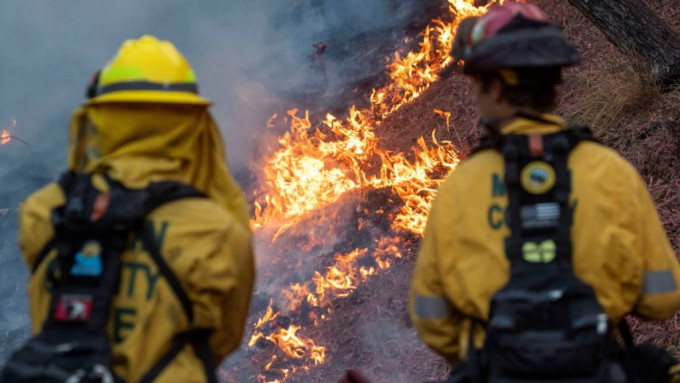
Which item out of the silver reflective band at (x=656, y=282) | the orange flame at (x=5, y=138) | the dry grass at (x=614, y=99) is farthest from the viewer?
the orange flame at (x=5, y=138)

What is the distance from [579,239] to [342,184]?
5235mm

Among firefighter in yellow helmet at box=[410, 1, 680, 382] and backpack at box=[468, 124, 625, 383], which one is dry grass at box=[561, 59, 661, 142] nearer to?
firefighter in yellow helmet at box=[410, 1, 680, 382]

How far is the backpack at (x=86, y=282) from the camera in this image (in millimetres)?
2150

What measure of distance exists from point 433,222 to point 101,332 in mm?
1033

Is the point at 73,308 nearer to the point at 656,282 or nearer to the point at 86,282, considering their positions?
the point at 86,282

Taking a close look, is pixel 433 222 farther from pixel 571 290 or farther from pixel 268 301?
pixel 268 301

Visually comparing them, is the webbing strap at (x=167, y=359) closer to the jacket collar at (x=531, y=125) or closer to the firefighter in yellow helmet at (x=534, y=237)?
the firefighter in yellow helmet at (x=534, y=237)

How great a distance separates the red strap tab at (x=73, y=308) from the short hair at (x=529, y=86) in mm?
1378

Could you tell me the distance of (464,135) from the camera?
25.1 feet

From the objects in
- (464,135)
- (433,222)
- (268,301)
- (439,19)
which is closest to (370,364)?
(268,301)

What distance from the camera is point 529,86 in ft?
7.85

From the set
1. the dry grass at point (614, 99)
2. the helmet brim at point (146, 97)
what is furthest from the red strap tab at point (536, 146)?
the dry grass at point (614, 99)

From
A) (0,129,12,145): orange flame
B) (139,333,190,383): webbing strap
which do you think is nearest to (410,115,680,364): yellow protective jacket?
(139,333,190,383): webbing strap

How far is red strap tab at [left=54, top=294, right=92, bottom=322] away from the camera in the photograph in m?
2.19
